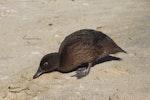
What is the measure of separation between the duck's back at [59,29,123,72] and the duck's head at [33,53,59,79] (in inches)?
3.4

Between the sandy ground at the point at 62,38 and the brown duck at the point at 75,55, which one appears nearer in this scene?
the sandy ground at the point at 62,38

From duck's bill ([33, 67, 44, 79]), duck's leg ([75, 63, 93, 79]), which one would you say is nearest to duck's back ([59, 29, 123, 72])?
duck's leg ([75, 63, 93, 79])

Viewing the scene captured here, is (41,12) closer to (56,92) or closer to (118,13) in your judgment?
(118,13)

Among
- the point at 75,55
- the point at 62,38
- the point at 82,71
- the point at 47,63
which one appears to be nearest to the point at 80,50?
the point at 75,55

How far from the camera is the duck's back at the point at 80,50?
6246 mm

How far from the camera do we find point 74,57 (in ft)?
20.5

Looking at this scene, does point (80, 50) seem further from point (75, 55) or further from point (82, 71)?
point (82, 71)

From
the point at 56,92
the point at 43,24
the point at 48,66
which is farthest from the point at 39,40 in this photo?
the point at 56,92

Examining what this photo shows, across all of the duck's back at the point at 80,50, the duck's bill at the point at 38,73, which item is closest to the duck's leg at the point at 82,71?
the duck's back at the point at 80,50

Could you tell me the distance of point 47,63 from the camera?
629 centimetres

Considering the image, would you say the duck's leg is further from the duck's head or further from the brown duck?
the duck's head

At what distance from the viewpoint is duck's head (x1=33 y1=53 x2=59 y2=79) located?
20.6ft

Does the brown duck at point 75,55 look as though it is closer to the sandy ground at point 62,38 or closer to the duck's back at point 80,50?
the duck's back at point 80,50

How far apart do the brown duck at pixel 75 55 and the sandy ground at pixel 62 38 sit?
12 cm
